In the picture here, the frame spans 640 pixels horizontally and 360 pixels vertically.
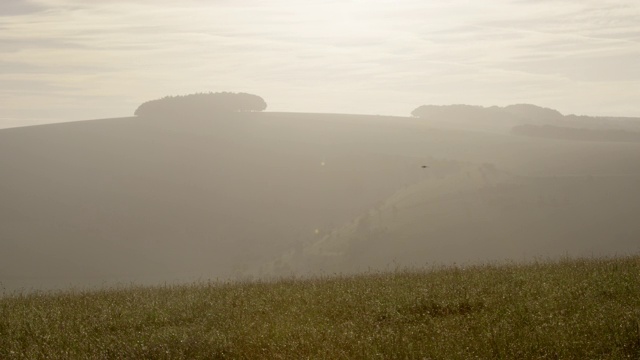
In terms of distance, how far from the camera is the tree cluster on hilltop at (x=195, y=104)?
102562mm

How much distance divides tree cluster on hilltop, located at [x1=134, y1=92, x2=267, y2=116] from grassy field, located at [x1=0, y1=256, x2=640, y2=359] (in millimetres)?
91019

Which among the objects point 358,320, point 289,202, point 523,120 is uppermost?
point 523,120

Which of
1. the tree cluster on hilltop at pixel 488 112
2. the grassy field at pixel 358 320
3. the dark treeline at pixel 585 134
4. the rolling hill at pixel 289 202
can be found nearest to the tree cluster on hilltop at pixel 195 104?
the rolling hill at pixel 289 202

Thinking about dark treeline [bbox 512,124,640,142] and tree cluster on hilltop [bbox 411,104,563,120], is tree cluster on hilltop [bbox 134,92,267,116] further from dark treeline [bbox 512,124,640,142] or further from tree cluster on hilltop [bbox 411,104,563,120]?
dark treeline [bbox 512,124,640,142]

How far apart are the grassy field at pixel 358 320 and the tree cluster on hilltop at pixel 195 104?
9102 cm

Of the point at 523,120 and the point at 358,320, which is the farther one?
the point at 523,120

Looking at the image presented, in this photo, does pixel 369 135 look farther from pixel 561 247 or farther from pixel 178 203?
pixel 561 247

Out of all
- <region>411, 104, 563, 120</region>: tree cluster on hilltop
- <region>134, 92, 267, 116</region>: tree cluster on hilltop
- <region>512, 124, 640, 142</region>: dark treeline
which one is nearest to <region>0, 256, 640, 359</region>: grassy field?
<region>512, 124, 640, 142</region>: dark treeline

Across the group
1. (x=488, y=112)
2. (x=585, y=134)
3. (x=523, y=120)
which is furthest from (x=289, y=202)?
(x=488, y=112)

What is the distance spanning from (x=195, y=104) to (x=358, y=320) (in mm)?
97146

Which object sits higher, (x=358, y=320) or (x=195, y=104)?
(x=195, y=104)

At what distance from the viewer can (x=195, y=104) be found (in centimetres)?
10381

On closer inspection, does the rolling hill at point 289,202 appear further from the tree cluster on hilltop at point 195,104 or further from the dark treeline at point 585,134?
the tree cluster on hilltop at point 195,104

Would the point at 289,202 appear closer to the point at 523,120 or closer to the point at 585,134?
the point at 585,134
